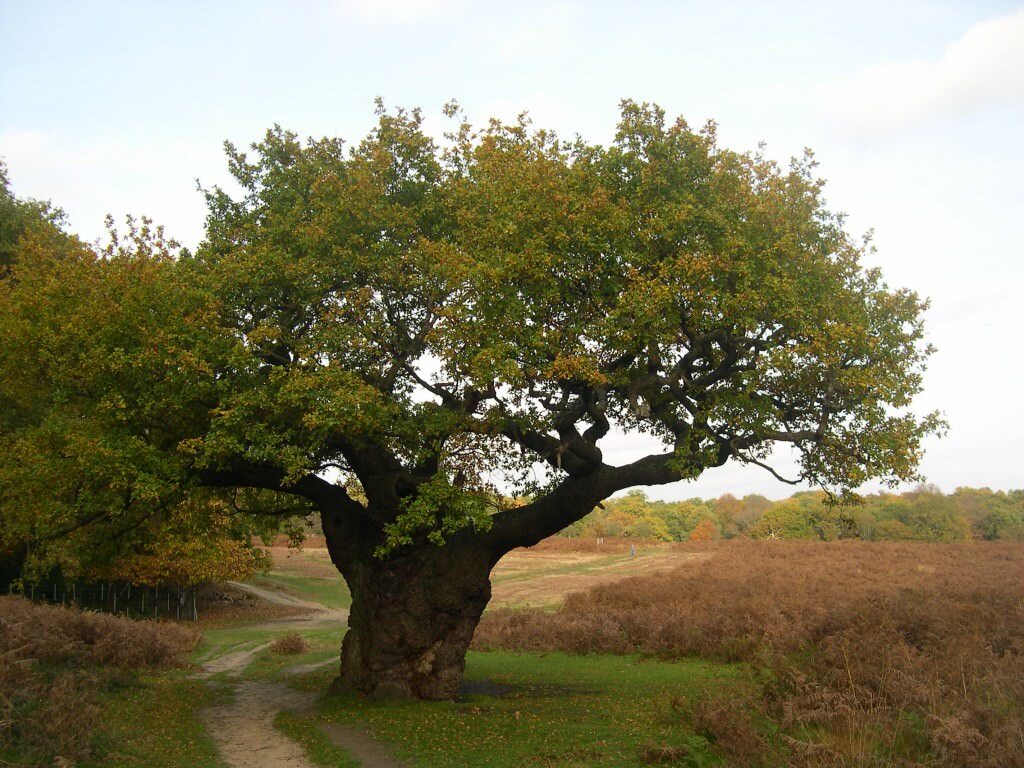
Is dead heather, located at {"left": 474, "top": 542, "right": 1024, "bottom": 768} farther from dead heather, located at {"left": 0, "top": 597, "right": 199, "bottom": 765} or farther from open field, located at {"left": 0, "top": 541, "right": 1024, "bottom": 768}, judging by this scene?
dead heather, located at {"left": 0, "top": 597, "right": 199, "bottom": 765}

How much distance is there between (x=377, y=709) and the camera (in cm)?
1789

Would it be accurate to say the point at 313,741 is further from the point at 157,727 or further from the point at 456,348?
the point at 456,348

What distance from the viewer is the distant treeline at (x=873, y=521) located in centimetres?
9375

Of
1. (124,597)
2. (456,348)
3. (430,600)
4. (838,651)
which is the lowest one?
(124,597)

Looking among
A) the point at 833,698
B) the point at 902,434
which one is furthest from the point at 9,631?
the point at 902,434

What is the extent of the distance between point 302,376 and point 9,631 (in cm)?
864

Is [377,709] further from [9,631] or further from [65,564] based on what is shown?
[65,564]

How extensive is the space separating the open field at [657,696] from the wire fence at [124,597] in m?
13.5

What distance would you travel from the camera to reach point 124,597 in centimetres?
4781

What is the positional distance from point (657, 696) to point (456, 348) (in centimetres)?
1081

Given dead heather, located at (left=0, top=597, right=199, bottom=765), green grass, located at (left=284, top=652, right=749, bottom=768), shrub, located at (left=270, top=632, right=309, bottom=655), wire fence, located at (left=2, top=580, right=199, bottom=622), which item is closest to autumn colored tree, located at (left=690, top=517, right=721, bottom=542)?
wire fence, located at (left=2, top=580, right=199, bottom=622)

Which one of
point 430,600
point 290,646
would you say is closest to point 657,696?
point 430,600

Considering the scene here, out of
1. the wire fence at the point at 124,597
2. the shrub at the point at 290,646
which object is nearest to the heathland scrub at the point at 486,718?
the shrub at the point at 290,646

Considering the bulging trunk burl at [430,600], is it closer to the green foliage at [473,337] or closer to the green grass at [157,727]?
the green foliage at [473,337]
